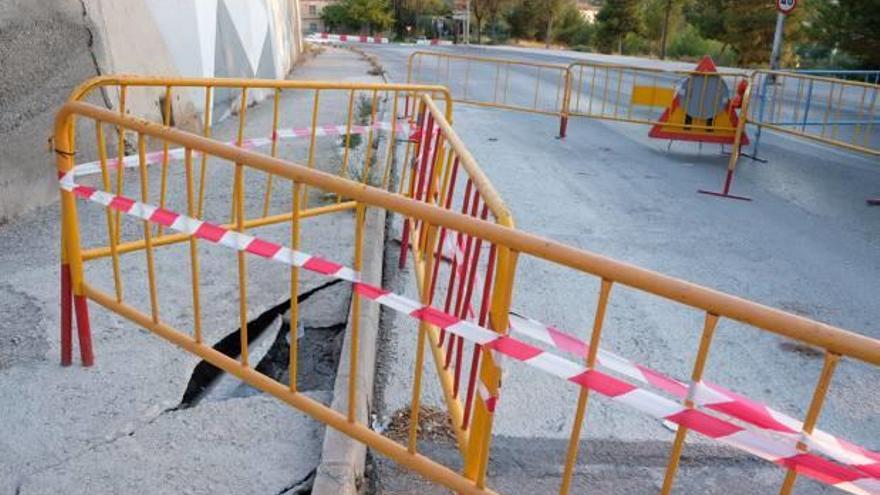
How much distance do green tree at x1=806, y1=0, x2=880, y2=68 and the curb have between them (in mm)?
22658

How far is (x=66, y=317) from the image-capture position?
12.9ft

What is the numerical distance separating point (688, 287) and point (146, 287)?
13.5 feet

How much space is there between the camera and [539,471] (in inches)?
144

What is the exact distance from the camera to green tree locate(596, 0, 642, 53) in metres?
53.8

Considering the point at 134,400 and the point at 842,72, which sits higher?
the point at 842,72

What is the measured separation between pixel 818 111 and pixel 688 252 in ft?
39.6

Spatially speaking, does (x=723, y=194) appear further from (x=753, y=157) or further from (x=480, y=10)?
(x=480, y=10)

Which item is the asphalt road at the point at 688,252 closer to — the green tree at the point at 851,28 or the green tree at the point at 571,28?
the green tree at the point at 851,28

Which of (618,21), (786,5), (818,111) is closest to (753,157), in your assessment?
(818,111)

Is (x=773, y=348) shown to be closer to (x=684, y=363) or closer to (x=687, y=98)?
(x=684, y=363)

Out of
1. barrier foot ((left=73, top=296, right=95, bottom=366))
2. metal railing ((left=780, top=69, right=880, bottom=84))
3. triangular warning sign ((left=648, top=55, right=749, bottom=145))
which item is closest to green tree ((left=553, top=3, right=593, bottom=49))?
metal railing ((left=780, top=69, right=880, bottom=84))

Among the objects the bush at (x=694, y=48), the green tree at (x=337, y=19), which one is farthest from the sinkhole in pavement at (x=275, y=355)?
the green tree at (x=337, y=19)

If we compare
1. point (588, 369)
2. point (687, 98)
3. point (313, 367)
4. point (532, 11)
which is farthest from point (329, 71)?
point (532, 11)

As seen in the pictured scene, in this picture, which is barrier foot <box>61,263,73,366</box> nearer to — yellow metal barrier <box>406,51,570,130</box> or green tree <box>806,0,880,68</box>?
yellow metal barrier <box>406,51,570,130</box>
